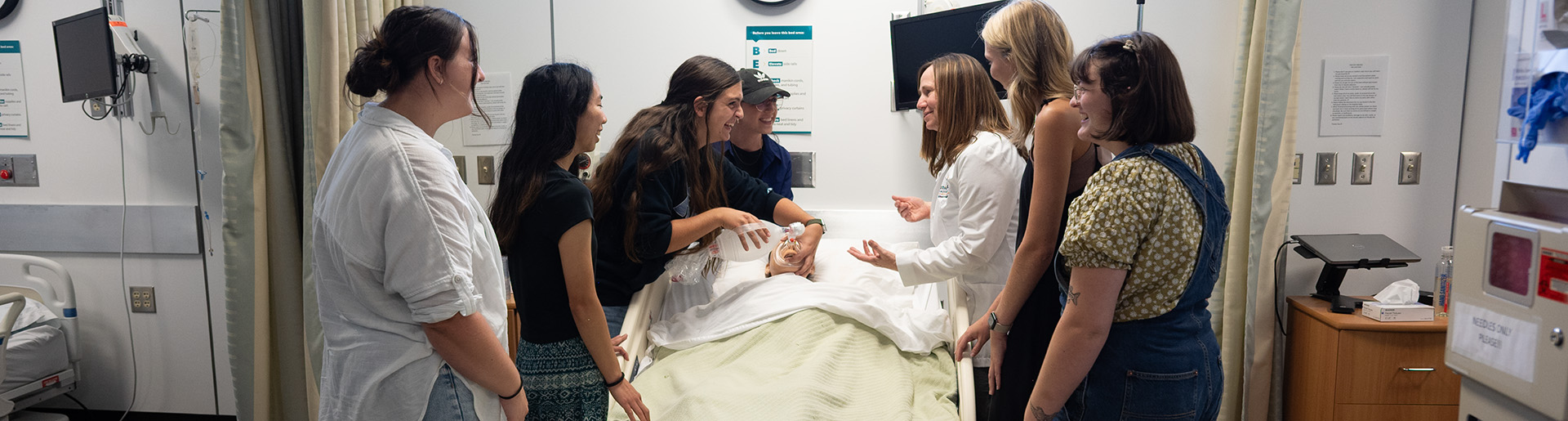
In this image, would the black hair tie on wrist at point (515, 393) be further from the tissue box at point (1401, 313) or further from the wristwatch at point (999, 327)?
the tissue box at point (1401, 313)

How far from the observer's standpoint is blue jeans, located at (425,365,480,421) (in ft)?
4.28

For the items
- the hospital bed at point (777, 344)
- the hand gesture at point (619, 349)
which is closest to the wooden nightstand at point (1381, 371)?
the hospital bed at point (777, 344)

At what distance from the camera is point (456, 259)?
1226 mm

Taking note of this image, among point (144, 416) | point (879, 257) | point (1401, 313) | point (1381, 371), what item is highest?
point (879, 257)

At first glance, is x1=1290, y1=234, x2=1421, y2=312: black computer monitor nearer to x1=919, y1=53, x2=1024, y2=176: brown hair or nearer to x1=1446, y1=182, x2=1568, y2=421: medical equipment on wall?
x1=1446, y1=182, x2=1568, y2=421: medical equipment on wall

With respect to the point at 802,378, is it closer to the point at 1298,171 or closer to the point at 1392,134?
the point at 1298,171

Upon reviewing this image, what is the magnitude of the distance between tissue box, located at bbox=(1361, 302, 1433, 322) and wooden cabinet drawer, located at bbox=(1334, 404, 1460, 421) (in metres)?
0.29

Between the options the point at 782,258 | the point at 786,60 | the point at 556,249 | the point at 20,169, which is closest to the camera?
the point at 556,249

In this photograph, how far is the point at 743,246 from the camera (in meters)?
2.18

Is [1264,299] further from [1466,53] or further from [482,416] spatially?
[482,416]

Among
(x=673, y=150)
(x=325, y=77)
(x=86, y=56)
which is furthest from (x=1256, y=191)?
(x=86, y=56)

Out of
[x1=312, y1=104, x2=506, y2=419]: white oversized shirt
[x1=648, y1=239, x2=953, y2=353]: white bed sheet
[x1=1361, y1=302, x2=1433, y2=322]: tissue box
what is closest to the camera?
[x1=312, y1=104, x2=506, y2=419]: white oversized shirt

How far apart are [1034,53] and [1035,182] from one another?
31 centimetres

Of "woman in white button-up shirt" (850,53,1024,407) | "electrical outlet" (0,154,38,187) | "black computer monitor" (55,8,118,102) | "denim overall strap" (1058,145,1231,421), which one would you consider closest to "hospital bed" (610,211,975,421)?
"woman in white button-up shirt" (850,53,1024,407)
